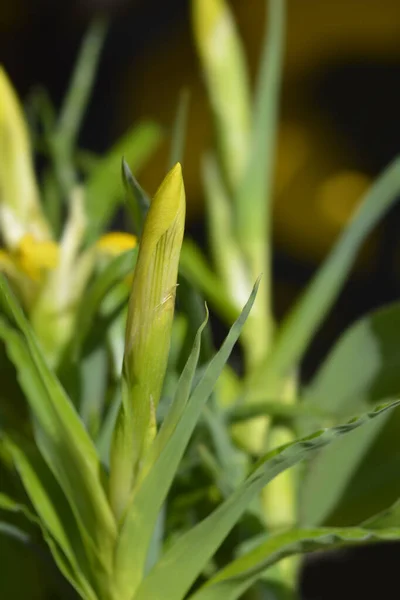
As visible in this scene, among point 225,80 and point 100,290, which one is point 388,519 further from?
point 225,80

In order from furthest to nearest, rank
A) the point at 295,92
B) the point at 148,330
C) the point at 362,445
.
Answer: the point at 295,92
the point at 362,445
the point at 148,330

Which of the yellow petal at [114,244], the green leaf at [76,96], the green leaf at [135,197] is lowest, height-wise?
the yellow petal at [114,244]

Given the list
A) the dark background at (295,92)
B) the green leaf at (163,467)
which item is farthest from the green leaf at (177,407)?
the dark background at (295,92)

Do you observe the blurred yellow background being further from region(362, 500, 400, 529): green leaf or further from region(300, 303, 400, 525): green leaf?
region(362, 500, 400, 529): green leaf

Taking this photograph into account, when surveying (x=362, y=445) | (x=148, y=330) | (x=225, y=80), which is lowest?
(x=362, y=445)

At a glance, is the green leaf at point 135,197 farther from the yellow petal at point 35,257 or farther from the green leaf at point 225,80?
the green leaf at point 225,80

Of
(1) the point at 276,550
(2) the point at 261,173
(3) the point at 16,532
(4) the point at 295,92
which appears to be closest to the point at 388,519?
(1) the point at 276,550

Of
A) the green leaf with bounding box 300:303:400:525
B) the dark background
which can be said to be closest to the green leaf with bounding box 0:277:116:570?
the green leaf with bounding box 300:303:400:525
